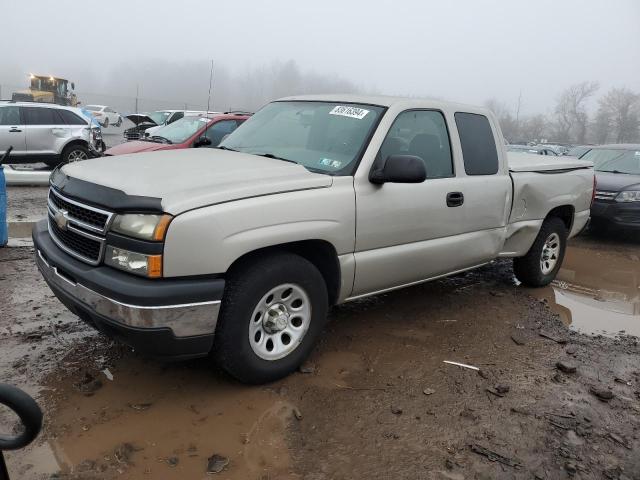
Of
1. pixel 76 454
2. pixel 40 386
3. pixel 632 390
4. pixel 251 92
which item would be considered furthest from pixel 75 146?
pixel 251 92

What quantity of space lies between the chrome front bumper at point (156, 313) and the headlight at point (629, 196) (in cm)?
792

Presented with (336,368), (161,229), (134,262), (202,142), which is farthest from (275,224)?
(202,142)

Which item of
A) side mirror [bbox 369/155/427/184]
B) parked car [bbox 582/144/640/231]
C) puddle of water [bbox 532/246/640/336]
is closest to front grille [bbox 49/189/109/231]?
side mirror [bbox 369/155/427/184]

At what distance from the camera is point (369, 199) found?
3658mm

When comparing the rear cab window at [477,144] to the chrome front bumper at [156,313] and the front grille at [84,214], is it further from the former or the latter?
the front grille at [84,214]

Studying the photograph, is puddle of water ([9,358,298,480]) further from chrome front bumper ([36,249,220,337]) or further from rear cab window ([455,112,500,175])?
rear cab window ([455,112,500,175])

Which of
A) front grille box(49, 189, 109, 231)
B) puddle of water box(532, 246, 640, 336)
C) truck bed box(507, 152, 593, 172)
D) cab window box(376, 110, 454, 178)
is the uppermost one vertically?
cab window box(376, 110, 454, 178)

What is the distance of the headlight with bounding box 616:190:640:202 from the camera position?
8.61 metres

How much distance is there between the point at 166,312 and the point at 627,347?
12.9 ft

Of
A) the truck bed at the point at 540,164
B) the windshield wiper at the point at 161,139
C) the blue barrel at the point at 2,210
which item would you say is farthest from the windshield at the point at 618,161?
the blue barrel at the point at 2,210

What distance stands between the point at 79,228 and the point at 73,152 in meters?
10.7

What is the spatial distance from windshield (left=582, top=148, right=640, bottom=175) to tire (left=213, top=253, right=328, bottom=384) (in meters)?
8.40

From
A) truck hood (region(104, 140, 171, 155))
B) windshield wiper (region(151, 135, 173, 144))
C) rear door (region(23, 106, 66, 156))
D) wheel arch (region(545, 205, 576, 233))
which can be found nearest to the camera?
wheel arch (region(545, 205, 576, 233))

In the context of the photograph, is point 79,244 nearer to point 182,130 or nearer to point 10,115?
point 182,130
